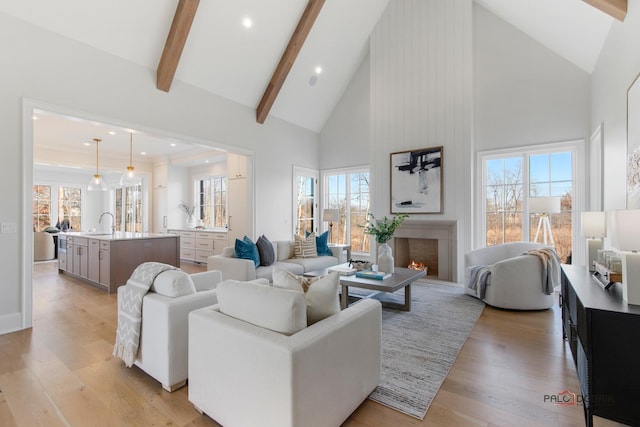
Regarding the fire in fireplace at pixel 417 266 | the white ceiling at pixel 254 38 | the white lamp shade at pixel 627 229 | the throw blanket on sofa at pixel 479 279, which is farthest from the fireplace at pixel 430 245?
the white lamp shade at pixel 627 229

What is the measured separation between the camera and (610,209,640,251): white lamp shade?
1.70 meters

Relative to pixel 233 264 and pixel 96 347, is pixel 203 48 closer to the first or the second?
pixel 233 264

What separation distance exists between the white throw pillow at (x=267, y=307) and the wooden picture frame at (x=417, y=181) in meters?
4.57

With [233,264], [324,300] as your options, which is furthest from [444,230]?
[324,300]

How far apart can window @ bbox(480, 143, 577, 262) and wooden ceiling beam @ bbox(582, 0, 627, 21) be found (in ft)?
7.38

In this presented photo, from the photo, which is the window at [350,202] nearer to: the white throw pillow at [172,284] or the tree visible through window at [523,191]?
the tree visible through window at [523,191]

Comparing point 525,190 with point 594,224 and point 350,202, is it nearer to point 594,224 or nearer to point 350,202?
point 594,224

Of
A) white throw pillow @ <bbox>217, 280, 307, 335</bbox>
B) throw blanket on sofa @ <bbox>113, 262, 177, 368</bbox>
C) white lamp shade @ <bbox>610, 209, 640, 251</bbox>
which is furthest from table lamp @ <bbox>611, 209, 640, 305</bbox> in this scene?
throw blanket on sofa @ <bbox>113, 262, 177, 368</bbox>

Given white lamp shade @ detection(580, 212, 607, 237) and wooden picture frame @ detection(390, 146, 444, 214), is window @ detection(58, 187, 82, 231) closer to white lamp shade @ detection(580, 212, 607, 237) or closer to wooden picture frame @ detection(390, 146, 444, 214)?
wooden picture frame @ detection(390, 146, 444, 214)

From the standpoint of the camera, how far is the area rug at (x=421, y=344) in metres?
2.05

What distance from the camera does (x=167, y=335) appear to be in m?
2.02

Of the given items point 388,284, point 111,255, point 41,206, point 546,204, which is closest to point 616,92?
point 546,204

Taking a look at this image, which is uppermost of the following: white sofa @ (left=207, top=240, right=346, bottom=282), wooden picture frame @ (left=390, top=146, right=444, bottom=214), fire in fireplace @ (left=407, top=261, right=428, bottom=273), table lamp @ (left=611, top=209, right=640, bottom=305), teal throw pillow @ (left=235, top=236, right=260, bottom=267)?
wooden picture frame @ (left=390, top=146, right=444, bottom=214)

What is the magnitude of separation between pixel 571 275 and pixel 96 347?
13.7 ft
